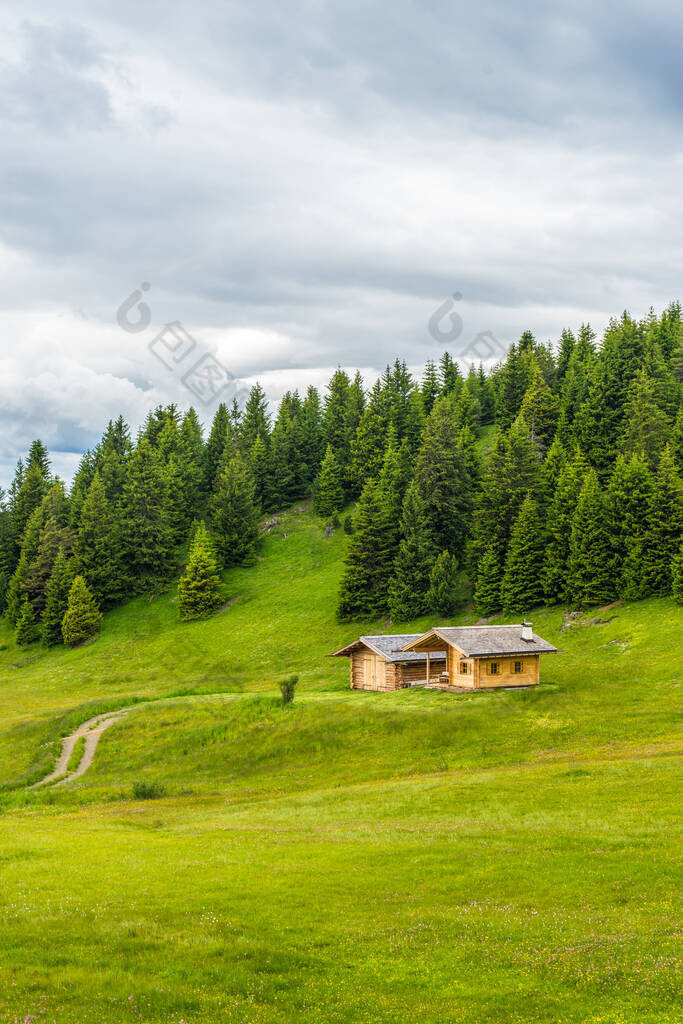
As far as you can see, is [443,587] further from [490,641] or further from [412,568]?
[490,641]

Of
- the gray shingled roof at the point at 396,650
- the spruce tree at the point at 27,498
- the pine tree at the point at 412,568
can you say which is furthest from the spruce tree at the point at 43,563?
the gray shingled roof at the point at 396,650

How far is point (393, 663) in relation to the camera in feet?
200

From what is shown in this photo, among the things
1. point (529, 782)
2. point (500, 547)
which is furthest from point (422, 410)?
point (529, 782)

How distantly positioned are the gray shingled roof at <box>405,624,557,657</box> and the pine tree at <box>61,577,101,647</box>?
6364cm

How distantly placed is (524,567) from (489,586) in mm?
4583

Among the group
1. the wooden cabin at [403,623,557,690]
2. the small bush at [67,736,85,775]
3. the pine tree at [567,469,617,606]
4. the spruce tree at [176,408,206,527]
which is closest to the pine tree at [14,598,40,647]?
the spruce tree at [176,408,206,527]

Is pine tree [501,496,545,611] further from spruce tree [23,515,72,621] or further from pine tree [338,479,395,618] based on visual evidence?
spruce tree [23,515,72,621]

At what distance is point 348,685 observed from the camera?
226 ft

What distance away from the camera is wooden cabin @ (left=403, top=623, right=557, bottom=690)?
2119 inches

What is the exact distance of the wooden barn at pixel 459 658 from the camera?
54031mm

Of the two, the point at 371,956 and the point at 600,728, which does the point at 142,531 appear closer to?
the point at 600,728

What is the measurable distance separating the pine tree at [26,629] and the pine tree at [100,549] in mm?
9555

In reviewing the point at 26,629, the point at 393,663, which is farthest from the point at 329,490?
the point at 393,663

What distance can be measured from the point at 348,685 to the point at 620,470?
38.7 meters
